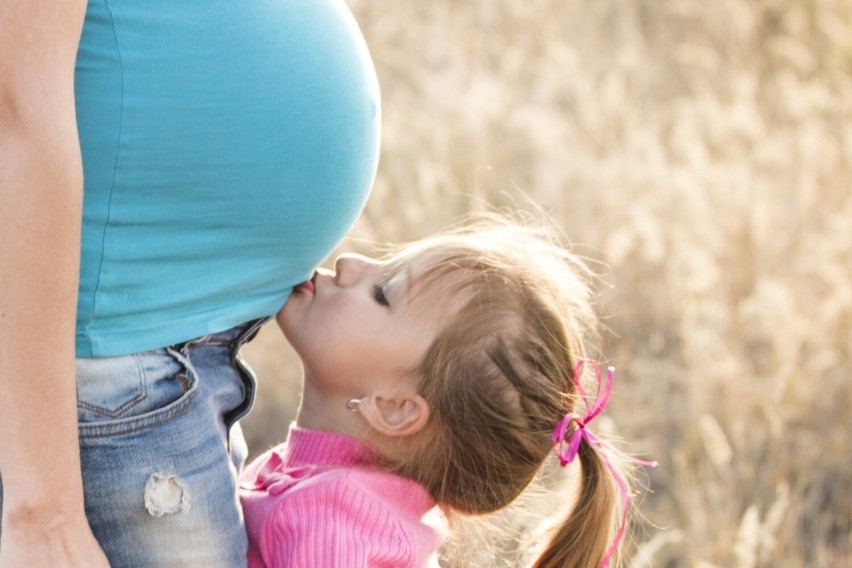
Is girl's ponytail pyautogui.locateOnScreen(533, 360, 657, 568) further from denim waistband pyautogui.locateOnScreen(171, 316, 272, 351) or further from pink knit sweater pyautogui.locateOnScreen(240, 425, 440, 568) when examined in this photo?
denim waistband pyautogui.locateOnScreen(171, 316, 272, 351)

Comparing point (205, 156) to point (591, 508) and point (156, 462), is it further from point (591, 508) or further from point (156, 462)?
point (591, 508)

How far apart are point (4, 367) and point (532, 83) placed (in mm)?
5556

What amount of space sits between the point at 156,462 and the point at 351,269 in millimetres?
630

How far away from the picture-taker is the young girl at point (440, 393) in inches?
78.4

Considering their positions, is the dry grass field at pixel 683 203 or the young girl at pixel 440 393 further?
the dry grass field at pixel 683 203

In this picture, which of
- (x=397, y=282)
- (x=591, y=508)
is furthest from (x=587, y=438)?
(x=397, y=282)

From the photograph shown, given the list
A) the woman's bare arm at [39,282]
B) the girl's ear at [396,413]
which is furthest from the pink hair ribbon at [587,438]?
the woman's bare arm at [39,282]

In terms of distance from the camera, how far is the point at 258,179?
1.68m

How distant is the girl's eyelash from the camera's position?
6.73 feet

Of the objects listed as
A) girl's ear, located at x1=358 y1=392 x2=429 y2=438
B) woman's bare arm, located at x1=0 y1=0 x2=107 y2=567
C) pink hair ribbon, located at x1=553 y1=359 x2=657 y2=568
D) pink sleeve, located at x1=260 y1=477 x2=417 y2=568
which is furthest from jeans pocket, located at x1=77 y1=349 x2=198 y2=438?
pink hair ribbon, located at x1=553 y1=359 x2=657 y2=568

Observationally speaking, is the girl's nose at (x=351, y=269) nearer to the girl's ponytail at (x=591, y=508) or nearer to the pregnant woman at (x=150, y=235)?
the pregnant woman at (x=150, y=235)

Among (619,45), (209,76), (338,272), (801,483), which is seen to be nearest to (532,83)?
(619,45)

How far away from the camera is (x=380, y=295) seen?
81.3 inches

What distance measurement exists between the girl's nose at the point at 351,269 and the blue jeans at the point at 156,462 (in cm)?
41
